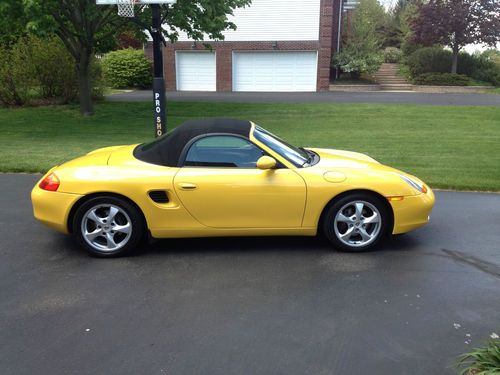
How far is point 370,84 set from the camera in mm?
29250

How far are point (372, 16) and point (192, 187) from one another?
33247 mm

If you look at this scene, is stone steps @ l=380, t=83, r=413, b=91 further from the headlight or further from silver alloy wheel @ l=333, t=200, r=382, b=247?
silver alloy wheel @ l=333, t=200, r=382, b=247

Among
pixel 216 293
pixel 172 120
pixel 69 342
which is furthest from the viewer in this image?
pixel 172 120

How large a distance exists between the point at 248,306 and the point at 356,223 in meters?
1.58

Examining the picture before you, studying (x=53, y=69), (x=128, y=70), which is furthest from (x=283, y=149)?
(x=128, y=70)

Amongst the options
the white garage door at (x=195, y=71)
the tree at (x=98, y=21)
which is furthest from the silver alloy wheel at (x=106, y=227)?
the white garage door at (x=195, y=71)

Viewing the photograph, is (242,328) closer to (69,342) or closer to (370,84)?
(69,342)

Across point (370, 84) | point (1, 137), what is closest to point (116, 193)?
point (1, 137)

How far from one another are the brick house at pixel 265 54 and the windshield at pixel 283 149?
25.4m

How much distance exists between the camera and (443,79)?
29.0 meters

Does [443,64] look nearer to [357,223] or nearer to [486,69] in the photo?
[486,69]

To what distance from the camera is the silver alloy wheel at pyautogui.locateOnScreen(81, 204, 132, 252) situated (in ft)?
15.6

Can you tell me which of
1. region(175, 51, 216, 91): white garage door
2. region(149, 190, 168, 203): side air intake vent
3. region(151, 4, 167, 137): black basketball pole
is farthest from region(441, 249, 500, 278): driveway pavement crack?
region(175, 51, 216, 91): white garage door

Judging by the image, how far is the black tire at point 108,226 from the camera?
4.74 metres
